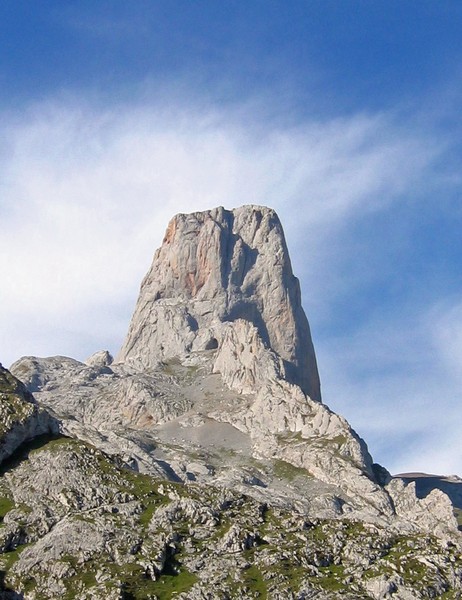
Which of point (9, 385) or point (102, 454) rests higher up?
point (9, 385)

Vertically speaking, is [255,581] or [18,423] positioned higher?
[18,423]

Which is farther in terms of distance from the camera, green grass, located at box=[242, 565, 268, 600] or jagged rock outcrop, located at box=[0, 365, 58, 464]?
jagged rock outcrop, located at box=[0, 365, 58, 464]

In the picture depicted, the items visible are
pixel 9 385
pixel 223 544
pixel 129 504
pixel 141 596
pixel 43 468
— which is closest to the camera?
pixel 141 596

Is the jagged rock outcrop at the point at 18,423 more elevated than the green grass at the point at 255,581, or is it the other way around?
the jagged rock outcrop at the point at 18,423

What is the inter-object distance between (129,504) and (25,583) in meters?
16.4

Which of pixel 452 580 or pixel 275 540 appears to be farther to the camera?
pixel 275 540

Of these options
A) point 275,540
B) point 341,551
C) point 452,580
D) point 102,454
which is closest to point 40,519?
point 102,454

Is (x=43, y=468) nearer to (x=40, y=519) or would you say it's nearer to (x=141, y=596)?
(x=40, y=519)

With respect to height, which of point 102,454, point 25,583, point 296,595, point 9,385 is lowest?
point 25,583

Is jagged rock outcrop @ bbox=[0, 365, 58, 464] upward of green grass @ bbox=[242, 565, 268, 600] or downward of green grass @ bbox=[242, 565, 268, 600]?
upward

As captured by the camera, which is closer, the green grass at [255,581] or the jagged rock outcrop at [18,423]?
the green grass at [255,581]

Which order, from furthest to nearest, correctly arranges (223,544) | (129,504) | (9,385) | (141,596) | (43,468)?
(9,385) < (43,468) < (129,504) < (223,544) < (141,596)

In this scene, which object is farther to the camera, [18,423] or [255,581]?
[18,423]

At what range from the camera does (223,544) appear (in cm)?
9375
